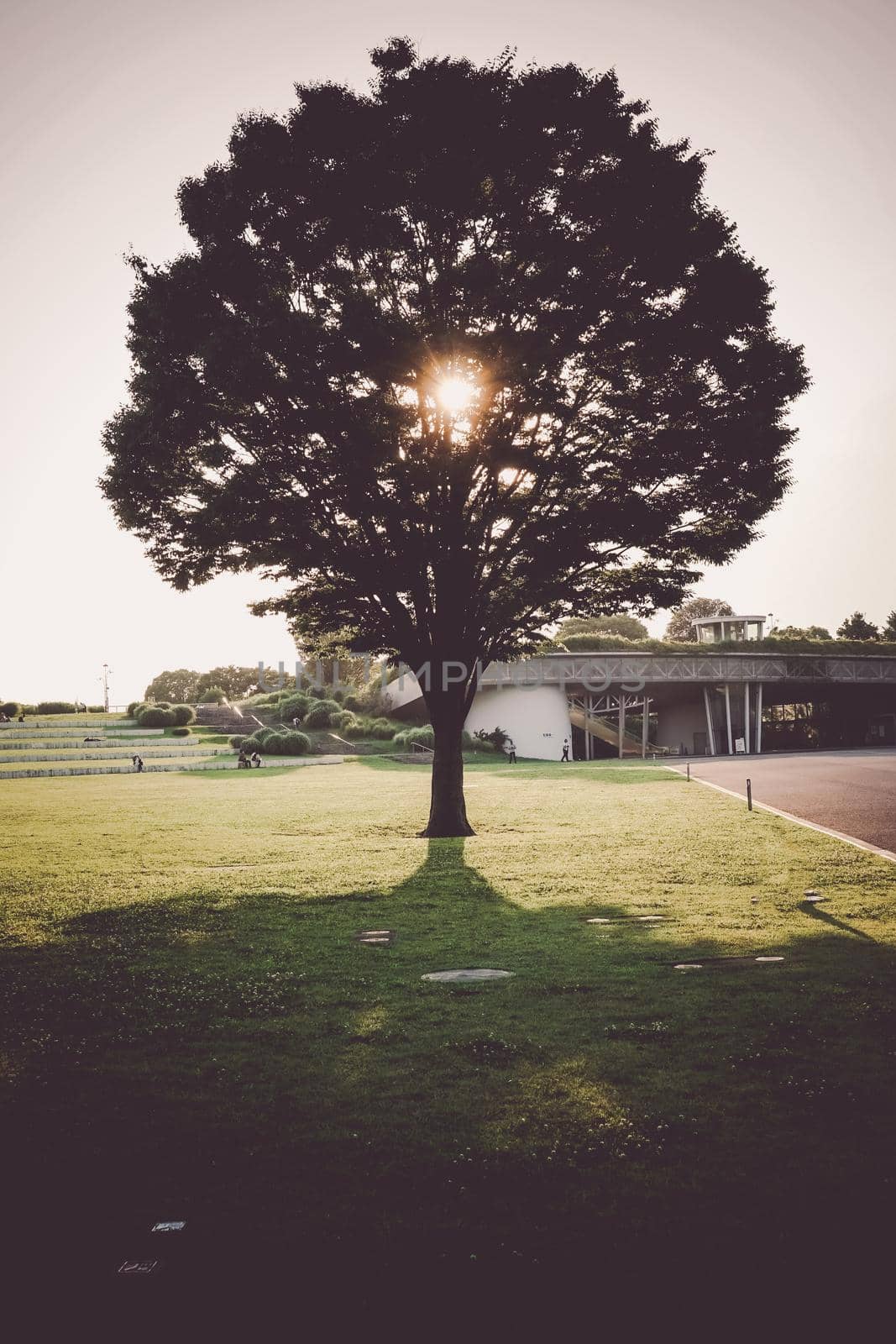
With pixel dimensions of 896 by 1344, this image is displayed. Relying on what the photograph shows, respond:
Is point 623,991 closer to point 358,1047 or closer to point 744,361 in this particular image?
point 358,1047

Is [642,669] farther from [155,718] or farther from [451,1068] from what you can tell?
[451,1068]

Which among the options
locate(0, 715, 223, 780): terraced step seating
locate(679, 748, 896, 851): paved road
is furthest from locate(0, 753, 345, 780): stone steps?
locate(679, 748, 896, 851): paved road

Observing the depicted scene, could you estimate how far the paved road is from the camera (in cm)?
1532

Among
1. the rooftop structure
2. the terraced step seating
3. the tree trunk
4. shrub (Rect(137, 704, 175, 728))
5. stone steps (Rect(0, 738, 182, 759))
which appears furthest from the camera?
the rooftop structure

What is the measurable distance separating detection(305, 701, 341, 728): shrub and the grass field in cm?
4237

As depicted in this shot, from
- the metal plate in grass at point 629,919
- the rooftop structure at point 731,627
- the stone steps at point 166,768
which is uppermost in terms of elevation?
the rooftop structure at point 731,627

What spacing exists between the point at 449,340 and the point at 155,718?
46.4 m

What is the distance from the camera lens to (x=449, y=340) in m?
12.9

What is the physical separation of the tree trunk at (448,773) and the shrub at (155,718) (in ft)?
134

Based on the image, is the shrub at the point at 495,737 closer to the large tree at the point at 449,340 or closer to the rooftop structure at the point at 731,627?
the rooftop structure at the point at 731,627

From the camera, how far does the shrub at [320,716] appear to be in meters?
54.1

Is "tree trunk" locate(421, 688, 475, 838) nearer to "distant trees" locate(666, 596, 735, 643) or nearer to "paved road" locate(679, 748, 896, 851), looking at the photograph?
"paved road" locate(679, 748, 896, 851)

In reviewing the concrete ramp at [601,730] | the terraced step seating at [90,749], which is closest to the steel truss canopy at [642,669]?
the concrete ramp at [601,730]

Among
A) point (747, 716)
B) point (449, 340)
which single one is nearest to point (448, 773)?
point (449, 340)
